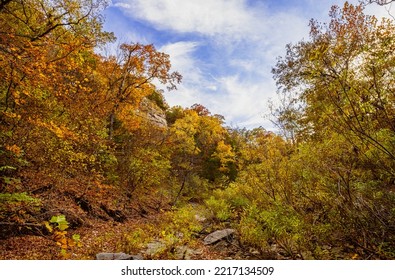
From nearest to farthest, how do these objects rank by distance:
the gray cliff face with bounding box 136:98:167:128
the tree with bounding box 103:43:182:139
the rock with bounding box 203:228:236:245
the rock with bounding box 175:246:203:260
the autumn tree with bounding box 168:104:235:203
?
the rock with bounding box 175:246:203:260, the rock with bounding box 203:228:236:245, the tree with bounding box 103:43:182:139, the autumn tree with bounding box 168:104:235:203, the gray cliff face with bounding box 136:98:167:128

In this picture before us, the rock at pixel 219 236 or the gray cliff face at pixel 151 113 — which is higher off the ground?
the gray cliff face at pixel 151 113

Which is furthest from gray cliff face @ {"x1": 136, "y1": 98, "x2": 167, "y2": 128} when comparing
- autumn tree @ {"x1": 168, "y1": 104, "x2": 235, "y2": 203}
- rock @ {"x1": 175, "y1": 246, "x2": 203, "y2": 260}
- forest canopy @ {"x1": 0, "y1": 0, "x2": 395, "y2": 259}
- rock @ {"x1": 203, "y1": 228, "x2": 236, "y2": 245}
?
rock @ {"x1": 175, "y1": 246, "x2": 203, "y2": 260}

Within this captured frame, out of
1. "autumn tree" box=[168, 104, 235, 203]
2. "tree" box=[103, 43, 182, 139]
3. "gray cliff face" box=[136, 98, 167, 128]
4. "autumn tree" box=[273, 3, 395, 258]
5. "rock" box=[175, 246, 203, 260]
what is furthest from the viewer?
"gray cliff face" box=[136, 98, 167, 128]

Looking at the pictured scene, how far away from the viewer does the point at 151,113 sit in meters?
25.5

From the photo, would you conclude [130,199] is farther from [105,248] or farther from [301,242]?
[301,242]

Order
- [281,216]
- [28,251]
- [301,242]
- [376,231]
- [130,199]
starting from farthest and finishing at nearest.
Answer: [130,199]
[28,251]
[281,216]
[301,242]
[376,231]

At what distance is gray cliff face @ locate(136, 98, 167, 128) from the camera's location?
22250mm

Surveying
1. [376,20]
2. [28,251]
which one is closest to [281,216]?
[28,251]

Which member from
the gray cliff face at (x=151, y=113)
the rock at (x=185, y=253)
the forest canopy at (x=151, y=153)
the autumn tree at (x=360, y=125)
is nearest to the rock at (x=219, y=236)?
the forest canopy at (x=151, y=153)

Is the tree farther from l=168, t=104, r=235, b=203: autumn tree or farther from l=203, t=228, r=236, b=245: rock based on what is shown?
l=203, t=228, r=236, b=245: rock

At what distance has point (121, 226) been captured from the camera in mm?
11430

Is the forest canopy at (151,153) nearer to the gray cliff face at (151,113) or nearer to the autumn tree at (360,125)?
the autumn tree at (360,125)

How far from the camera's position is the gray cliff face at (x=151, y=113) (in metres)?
22.2

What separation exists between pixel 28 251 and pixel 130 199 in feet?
27.6
